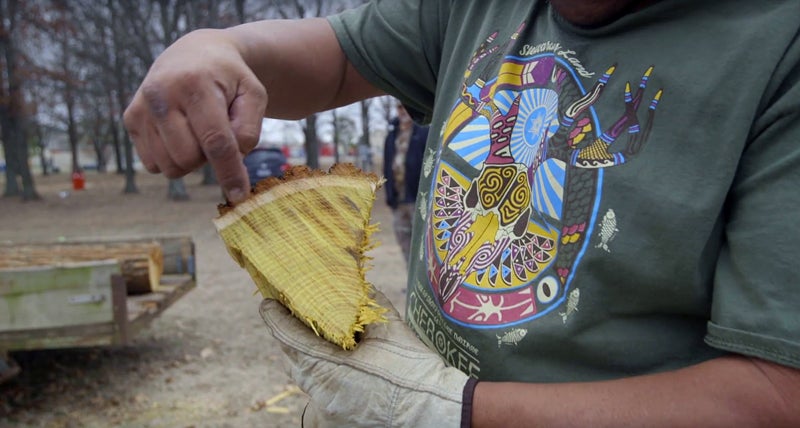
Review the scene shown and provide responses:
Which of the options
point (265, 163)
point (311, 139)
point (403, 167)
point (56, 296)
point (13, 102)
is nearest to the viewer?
point (56, 296)

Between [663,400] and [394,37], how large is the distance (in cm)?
99

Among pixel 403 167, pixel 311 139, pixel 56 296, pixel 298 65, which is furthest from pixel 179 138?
pixel 311 139

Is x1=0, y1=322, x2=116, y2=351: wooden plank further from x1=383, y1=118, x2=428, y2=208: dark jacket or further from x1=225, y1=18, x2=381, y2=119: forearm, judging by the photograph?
x1=225, y1=18, x2=381, y2=119: forearm

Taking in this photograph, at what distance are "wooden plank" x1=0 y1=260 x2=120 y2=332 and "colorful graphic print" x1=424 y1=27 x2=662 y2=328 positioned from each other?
3214 millimetres

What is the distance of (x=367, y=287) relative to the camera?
1.14m

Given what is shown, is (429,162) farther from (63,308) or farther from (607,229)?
(63,308)

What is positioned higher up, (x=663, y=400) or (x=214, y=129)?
(x=214, y=129)

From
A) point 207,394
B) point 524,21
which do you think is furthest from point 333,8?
point 524,21

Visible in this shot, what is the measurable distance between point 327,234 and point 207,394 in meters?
3.35

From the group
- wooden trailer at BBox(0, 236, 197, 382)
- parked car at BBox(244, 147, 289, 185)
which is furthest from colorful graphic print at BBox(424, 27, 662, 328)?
parked car at BBox(244, 147, 289, 185)

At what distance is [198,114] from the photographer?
3.41 ft

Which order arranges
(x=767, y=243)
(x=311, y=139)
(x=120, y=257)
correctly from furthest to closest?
1. (x=311, y=139)
2. (x=120, y=257)
3. (x=767, y=243)

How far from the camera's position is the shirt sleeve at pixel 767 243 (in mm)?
775

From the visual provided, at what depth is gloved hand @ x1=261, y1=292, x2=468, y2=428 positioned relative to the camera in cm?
97
